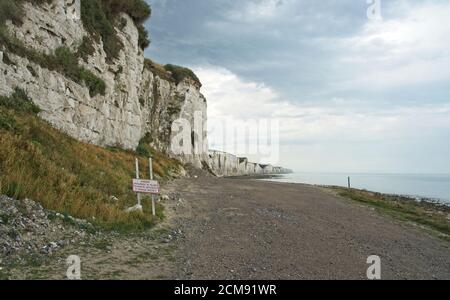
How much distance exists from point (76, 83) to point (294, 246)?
17865 mm

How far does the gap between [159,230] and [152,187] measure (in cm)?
170

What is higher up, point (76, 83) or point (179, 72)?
point (179, 72)

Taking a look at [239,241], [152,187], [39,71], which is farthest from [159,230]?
[39,71]

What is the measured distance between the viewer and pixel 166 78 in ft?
157

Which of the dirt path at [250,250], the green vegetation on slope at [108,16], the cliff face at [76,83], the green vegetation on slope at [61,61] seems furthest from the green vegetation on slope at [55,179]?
the green vegetation on slope at [108,16]

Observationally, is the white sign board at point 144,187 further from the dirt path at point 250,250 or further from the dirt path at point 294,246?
the dirt path at point 294,246

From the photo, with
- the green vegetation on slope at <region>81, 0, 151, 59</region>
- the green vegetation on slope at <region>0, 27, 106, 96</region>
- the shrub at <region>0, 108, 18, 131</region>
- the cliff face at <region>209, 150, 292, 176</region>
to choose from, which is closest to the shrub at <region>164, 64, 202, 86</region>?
the green vegetation on slope at <region>81, 0, 151, 59</region>

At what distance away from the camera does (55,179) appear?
1000 centimetres

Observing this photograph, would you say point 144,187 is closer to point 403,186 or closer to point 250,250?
point 250,250

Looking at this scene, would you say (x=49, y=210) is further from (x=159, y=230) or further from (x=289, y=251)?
(x=289, y=251)

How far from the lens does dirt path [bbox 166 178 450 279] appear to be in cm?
684

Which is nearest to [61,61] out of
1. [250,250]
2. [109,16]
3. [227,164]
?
→ [109,16]

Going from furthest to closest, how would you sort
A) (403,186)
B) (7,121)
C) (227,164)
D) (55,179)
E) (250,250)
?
(227,164), (403,186), (7,121), (55,179), (250,250)

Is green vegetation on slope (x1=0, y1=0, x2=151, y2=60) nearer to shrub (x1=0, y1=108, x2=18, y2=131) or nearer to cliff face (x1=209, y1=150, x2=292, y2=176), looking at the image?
shrub (x1=0, y1=108, x2=18, y2=131)
